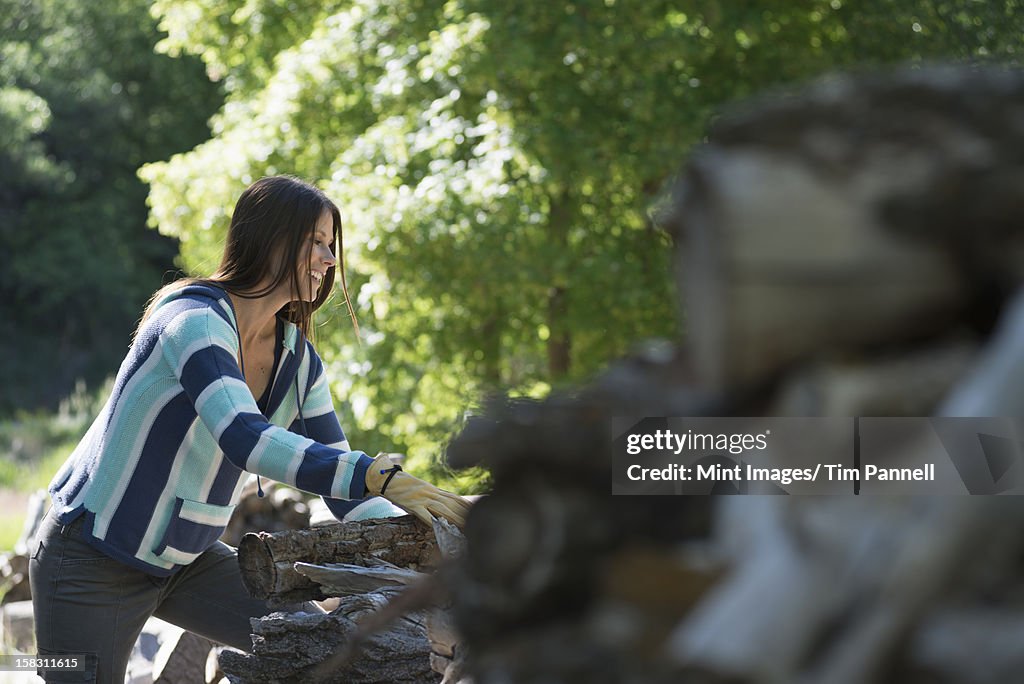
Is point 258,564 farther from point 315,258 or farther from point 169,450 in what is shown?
point 315,258

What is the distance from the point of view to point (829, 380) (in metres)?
0.86

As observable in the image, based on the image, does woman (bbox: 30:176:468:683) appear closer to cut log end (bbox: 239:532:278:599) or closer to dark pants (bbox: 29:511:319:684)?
dark pants (bbox: 29:511:319:684)

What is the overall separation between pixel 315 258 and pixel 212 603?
825mm

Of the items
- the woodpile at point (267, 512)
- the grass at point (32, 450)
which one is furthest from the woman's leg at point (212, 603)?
the grass at point (32, 450)

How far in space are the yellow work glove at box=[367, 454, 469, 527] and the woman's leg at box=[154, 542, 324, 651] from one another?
0.64 meters

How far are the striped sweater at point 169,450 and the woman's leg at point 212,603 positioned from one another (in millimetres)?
85

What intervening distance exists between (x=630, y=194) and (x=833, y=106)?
7.13 m

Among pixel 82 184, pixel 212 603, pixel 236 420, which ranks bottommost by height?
pixel 82 184

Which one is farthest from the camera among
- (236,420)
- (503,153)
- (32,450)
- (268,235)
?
(32,450)

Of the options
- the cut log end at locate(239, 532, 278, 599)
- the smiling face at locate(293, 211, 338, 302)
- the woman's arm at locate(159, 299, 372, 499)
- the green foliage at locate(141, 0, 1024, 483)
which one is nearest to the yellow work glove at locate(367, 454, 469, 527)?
the woman's arm at locate(159, 299, 372, 499)

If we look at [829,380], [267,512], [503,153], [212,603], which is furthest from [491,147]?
[829,380]

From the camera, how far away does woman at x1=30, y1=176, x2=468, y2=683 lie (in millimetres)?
2385

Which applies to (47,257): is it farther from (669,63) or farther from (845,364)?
(845,364)

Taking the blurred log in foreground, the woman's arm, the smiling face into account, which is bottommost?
the woman's arm
